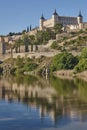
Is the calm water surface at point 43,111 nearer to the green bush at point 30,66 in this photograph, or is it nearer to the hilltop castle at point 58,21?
the green bush at point 30,66

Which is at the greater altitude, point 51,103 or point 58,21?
point 58,21

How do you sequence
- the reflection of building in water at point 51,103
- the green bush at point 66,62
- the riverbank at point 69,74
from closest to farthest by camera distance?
the reflection of building in water at point 51,103
the riverbank at point 69,74
the green bush at point 66,62

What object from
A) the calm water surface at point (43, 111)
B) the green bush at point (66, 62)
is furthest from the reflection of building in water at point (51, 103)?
the green bush at point (66, 62)

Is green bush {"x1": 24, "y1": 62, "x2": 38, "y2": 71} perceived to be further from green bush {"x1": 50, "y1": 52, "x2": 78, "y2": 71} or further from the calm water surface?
the calm water surface

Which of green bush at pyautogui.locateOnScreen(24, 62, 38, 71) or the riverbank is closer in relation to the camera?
the riverbank

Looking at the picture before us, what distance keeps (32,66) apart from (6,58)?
16487 millimetres

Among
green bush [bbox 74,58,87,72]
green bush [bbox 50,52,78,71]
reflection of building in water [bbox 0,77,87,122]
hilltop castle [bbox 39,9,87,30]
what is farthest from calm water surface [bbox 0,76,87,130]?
hilltop castle [bbox 39,9,87,30]

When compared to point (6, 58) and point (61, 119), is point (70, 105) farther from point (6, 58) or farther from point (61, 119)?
point (6, 58)

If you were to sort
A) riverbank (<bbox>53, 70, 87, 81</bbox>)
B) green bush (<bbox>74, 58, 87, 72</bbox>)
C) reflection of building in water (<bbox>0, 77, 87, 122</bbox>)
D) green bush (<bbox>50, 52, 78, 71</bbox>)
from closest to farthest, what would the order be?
reflection of building in water (<bbox>0, 77, 87, 122</bbox>) → riverbank (<bbox>53, 70, 87, 81</bbox>) → green bush (<bbox>74, 58, 87, 72</bbox>) → green bush (<bbox>50, 52, 78, 71</bbox>)

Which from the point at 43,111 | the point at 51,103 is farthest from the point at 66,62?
the point at 43,111

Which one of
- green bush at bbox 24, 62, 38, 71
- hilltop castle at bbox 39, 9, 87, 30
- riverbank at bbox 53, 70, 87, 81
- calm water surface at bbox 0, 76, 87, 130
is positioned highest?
hilltop castle at bbox 39, 9, 87, 30

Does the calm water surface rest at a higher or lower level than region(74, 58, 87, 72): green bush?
lower

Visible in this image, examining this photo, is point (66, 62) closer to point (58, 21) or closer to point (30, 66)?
point (30, 66)

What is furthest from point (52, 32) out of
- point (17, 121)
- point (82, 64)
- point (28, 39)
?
point (17, 121)
